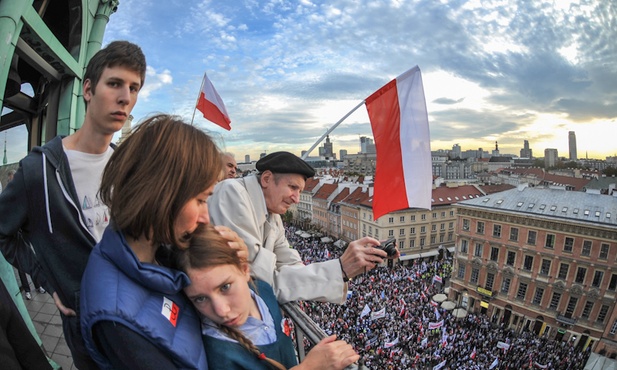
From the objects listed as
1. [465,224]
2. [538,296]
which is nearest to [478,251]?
[465,224]

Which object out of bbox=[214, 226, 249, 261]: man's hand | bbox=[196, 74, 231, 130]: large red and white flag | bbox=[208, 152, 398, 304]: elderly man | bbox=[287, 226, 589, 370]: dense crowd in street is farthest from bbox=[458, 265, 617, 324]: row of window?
bbox=[214, 226, 249, 261]: man's hand

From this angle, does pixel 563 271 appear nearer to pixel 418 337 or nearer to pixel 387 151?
pixel 418 337

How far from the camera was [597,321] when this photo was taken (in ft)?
86.1

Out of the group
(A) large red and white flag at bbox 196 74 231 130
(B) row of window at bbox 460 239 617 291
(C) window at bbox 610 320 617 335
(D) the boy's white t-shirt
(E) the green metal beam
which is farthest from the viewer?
(B) row of window at bbox 460 239 617 291

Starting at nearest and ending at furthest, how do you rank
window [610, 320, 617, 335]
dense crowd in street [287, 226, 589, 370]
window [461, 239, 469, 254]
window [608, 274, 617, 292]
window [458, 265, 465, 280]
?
1. dense crowd in street [287, 226, 589, 370]
2. window [610, 320, 617, 335]
3. window [608, 274, 617, 292]
4. window [461, 239, 469, 254]
5. window [458, 265, 465, 280]

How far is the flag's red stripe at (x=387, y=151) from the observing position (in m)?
4.68

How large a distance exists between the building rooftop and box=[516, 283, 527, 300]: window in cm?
668

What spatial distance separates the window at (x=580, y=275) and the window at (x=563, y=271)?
0.71 metres

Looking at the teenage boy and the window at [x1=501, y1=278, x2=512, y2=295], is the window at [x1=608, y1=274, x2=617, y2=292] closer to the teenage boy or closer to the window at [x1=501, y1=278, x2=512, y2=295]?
the window at [x1=501, y1=278, x2=512, y2=295]

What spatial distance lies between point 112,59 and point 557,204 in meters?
36.4

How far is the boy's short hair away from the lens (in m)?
2.28

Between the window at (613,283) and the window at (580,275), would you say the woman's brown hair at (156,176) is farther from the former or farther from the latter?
the window at (613,283)

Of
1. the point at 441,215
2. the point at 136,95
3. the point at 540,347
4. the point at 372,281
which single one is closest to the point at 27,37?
the point at 136,95

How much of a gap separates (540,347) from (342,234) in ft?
102
